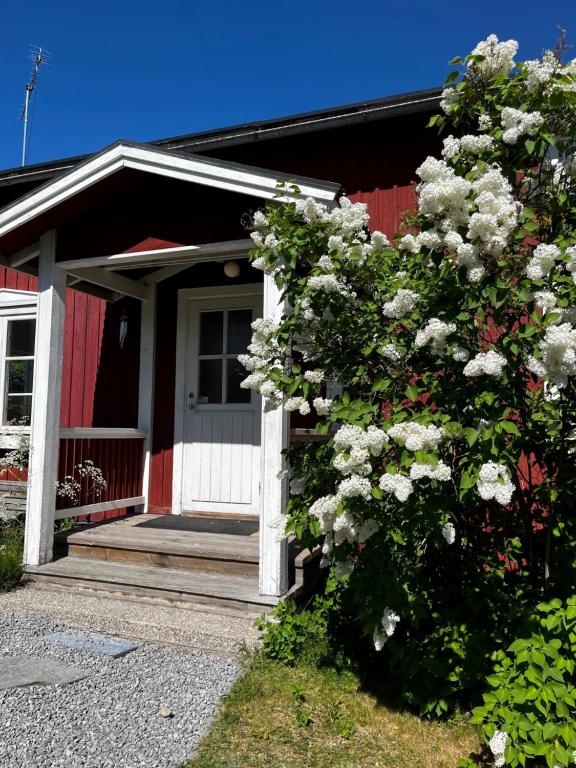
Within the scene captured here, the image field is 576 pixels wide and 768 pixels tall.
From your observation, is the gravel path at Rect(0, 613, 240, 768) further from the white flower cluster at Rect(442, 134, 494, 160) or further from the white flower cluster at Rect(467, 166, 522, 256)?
the white flower cluster at Rect(442, 134, 494, 160)

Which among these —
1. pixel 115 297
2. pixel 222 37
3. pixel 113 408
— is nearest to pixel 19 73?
pixel 222 37

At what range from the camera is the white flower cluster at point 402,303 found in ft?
6.84

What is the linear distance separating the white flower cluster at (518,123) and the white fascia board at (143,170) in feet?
4.45

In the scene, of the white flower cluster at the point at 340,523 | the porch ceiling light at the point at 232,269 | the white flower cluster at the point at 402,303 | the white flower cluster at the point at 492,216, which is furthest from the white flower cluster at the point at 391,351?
the porch ceiling light at the point at 232,269

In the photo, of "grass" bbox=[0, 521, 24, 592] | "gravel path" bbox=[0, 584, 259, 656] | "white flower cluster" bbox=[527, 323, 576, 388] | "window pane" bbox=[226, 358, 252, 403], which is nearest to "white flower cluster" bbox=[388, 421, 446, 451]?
"white flower cluster" bbox=[527, 323, 576, 388]

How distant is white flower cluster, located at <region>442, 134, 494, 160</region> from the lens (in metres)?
2.15

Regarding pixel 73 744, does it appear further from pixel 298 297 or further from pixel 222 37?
pixel 222 37

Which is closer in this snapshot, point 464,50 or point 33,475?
point 464,50

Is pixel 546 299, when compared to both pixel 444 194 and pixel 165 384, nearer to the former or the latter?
pixel 444 194

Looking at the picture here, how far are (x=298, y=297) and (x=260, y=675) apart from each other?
6.01 feet

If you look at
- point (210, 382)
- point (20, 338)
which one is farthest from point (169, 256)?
point (20, 338)

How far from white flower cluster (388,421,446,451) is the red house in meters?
→ 1.68

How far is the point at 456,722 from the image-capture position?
7.72 feet

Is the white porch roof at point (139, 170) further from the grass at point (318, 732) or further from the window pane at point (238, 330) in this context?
the grass at point (318, 732)
